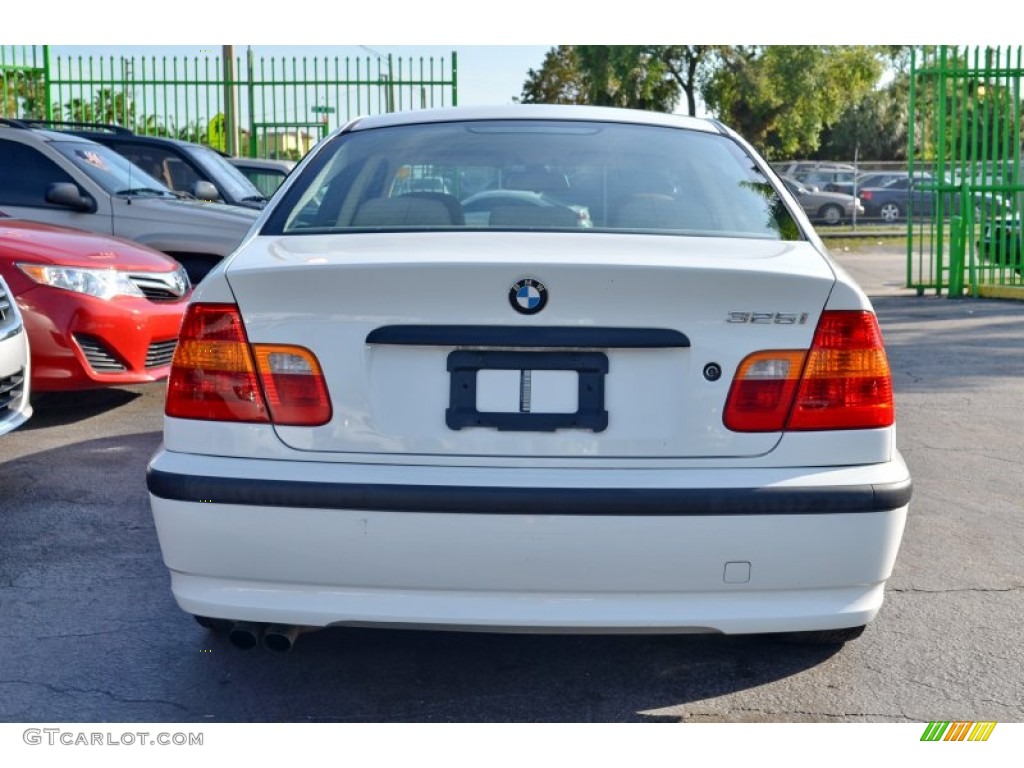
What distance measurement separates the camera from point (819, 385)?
10.0 ft

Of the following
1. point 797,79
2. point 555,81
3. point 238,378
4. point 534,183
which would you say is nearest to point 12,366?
point 534,183

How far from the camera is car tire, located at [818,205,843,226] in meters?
33.4

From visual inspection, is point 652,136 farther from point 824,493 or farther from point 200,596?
point 200,596

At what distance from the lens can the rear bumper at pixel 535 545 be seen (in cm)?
290

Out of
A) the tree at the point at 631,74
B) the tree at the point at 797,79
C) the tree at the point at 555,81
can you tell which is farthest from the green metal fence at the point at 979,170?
the tree at the point at 555,81

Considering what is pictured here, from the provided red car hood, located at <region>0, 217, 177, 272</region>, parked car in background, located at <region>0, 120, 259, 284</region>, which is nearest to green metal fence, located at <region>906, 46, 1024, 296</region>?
parked car in background, located at <region>0, 120, 259, 284</region>

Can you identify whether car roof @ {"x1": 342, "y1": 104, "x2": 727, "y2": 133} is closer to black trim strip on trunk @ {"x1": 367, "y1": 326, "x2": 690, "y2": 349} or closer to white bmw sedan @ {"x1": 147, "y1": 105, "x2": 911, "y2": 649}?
white bmw sedan @ {"x1": 147, "y1": 105, "x2": 911, "y2": 649}

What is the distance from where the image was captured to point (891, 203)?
3391 centimetres

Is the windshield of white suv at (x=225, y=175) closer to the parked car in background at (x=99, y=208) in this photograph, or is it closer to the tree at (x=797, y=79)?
the parked car in background at (x=99, y=208)
